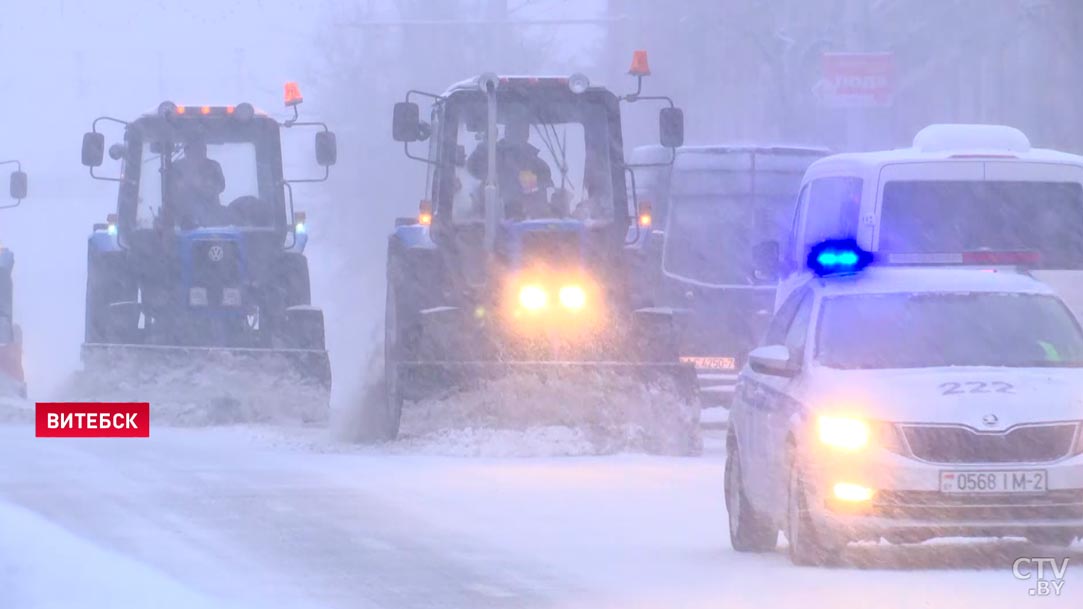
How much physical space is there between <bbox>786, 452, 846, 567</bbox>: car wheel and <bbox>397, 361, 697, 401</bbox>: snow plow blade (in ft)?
20.5

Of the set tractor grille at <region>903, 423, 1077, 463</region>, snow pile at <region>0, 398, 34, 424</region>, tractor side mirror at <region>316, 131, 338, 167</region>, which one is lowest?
tractor grille at <region>903, 423, 1077, 463</region>

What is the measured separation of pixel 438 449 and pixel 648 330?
189cm

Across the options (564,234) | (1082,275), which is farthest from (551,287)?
(1082,275)

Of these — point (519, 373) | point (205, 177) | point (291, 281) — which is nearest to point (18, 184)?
point (205, 177)

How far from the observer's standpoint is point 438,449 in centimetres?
1652

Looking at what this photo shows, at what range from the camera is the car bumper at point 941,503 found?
9.83 metres

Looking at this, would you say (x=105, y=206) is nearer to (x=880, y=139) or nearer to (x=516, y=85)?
(x=880, y=139)

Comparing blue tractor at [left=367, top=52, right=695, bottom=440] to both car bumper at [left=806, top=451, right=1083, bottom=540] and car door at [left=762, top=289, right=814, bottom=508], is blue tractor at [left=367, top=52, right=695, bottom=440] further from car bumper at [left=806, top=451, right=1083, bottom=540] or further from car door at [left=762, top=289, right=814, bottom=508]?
car bumper at [left=806, top=451, right=1083, bottom=540]

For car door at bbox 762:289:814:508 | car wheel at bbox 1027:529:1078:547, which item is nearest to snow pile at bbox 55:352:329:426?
car door at bbox 762:289:814:508

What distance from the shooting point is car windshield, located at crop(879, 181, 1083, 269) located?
46.2 ft

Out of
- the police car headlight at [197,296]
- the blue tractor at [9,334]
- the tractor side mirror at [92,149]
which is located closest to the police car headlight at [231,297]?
the police car headlight at [197,296]

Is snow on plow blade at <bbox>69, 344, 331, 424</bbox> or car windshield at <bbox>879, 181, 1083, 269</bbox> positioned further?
snow on plow blade at <bbox>69, 344, 331, 424</bbox>

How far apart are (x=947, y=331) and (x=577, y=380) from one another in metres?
6.07

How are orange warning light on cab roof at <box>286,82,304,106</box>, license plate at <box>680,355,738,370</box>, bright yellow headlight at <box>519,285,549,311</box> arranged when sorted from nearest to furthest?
bright yellow headlight at <box>519,285,549,311</box> < license plate at <box>680,355,738,370</box> < orange warning light on cab roof at <box>286,82,304,106</box>
